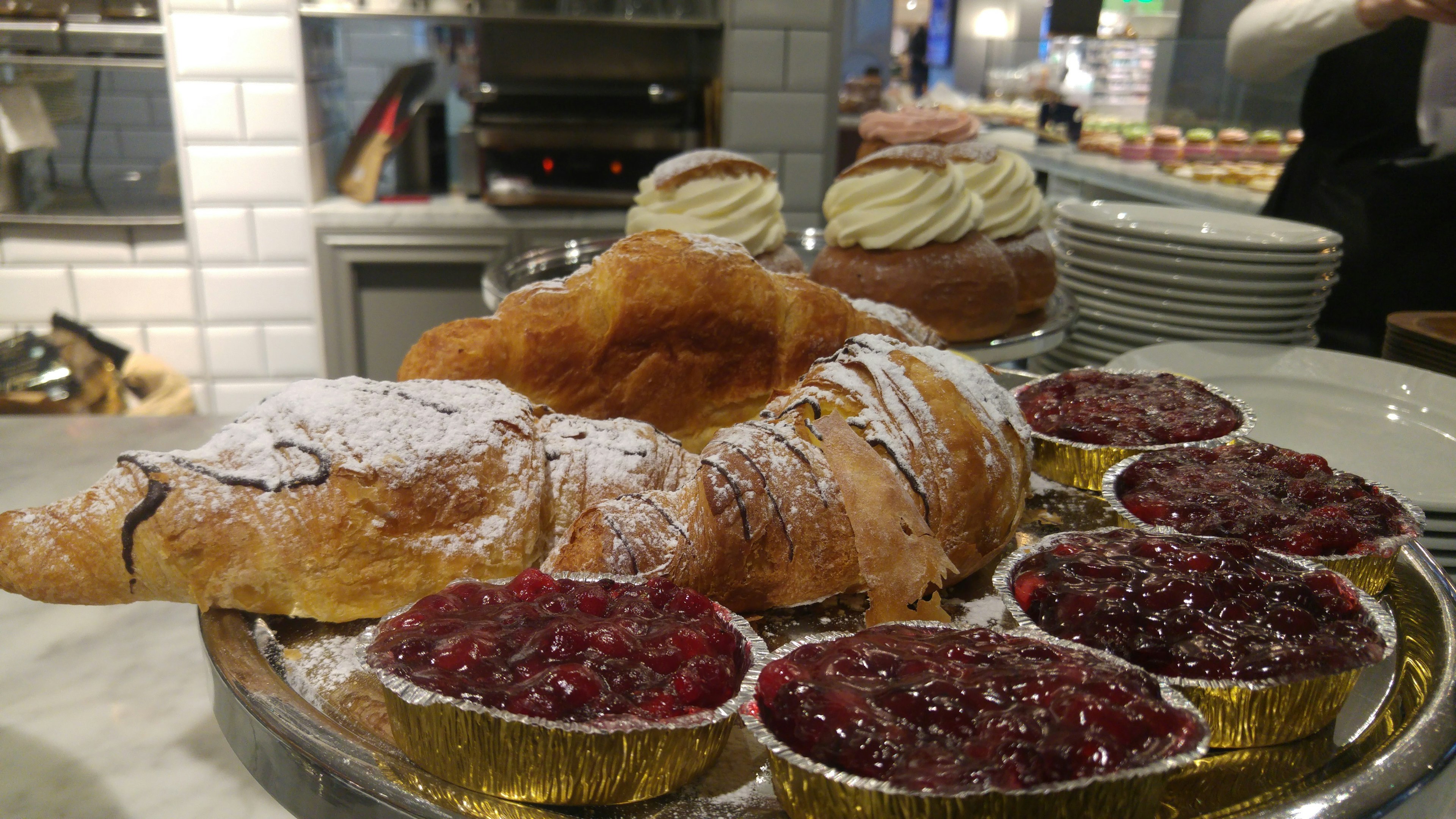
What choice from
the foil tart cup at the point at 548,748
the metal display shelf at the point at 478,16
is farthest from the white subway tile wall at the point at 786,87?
the foil tart cup at the point at 548,748

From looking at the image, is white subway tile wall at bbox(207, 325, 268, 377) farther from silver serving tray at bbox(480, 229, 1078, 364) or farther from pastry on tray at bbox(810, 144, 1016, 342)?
pastry on tray at bbox(810, 144, 1016, 342)

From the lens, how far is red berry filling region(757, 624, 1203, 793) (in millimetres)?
648

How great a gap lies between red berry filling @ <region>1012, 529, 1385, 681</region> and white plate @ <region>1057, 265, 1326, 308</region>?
3.78 ft

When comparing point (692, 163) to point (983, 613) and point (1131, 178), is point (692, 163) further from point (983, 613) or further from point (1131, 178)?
point (1131, 178)

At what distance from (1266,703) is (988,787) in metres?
0.33

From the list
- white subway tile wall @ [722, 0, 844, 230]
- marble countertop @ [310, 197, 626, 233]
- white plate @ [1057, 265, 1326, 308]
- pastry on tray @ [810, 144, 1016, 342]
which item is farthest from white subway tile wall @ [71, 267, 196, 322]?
white plate @ [1057, 265, 1326, 308]

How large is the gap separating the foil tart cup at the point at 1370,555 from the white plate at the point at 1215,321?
902 mm

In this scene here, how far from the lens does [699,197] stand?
197 cm

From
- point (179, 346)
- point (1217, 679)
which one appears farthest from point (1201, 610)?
point (179, 346)

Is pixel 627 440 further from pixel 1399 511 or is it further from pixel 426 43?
pixel 426 43

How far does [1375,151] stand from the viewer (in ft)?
7.79

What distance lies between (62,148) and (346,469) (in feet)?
11.8

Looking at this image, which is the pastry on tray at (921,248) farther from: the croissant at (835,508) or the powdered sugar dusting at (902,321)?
the croissant at (835,508)

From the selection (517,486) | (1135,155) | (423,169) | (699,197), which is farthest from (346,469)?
(1135,155)
